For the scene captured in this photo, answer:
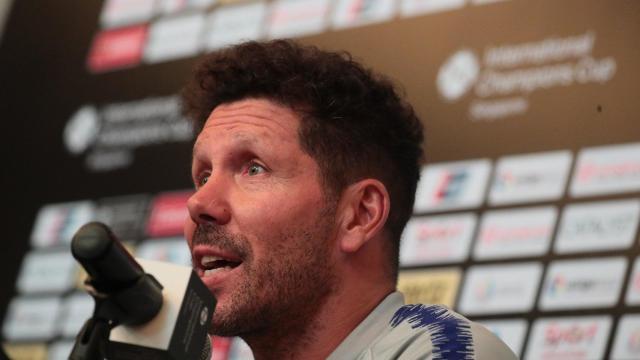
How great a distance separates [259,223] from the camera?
173 centimetres

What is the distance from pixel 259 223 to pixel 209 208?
0.27ft

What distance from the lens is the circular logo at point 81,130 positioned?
3246mm

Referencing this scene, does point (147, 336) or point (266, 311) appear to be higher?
point (147, 336)

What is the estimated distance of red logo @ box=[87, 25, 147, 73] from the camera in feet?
10.8

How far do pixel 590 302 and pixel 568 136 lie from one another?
38 centimetres

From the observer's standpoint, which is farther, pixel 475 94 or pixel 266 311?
pixel 475 94

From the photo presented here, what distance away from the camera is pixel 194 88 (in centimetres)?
208

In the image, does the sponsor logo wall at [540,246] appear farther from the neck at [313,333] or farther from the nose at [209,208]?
the nose at [209,208]

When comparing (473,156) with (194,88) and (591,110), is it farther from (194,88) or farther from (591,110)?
(194,88)

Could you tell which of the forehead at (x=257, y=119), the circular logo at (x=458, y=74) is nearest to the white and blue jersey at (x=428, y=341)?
the forehead at (x=257, y=119)

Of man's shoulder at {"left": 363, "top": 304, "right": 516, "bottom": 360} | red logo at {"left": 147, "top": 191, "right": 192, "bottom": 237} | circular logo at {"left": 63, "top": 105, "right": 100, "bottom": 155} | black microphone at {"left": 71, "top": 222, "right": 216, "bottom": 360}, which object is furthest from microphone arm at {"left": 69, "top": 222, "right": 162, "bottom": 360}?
circular logo at {"left": 63, "top": 105, "right": 100, "bottom": 155}

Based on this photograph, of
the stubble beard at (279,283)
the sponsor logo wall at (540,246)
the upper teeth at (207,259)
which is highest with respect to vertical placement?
the upper teeth at (207,259)

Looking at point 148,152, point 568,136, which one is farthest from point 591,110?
point 148,152

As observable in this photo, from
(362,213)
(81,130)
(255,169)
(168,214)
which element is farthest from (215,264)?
(81,130)
